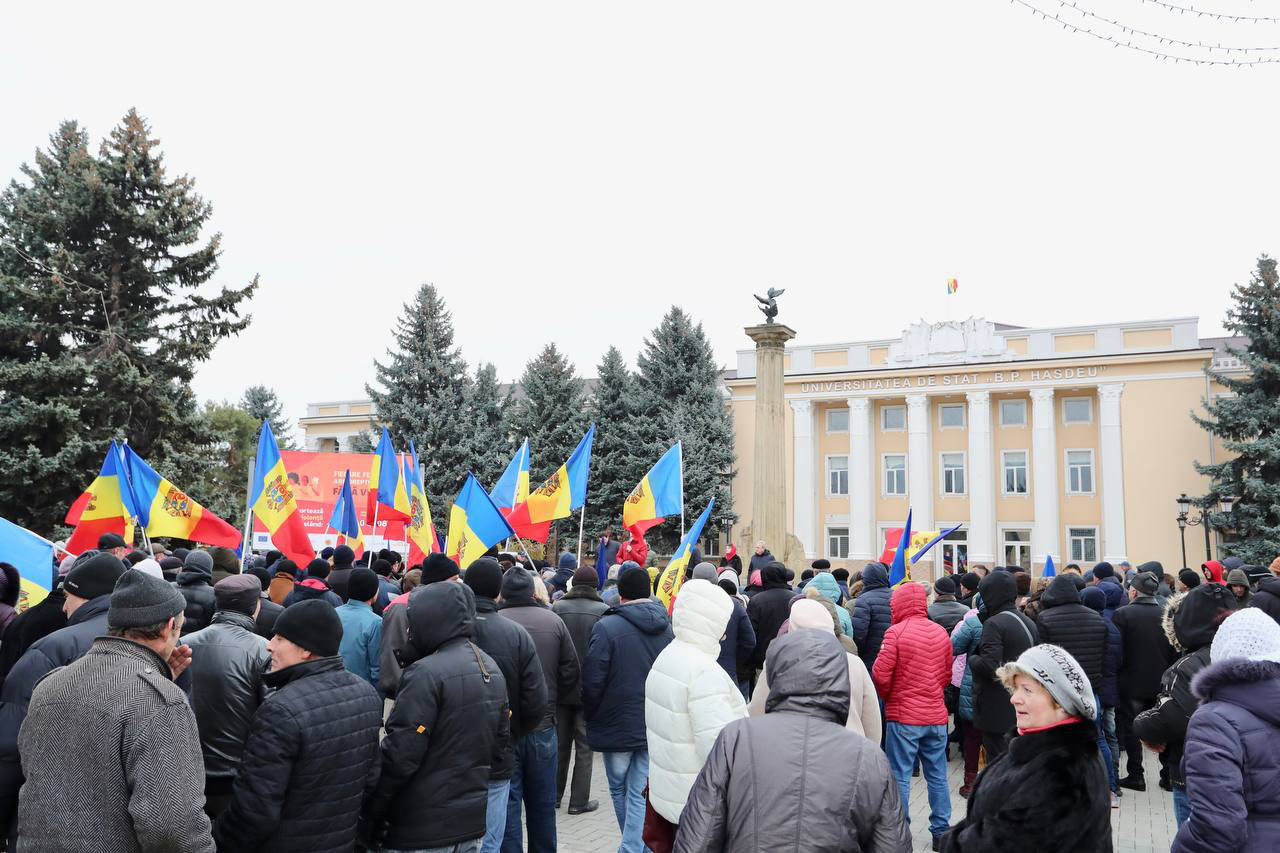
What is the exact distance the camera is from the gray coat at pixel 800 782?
2.86 m

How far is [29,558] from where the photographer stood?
6.45m

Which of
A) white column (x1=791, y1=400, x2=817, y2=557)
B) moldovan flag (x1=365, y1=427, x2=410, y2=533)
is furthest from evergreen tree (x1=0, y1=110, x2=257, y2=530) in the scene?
white column (x1=791, y1=400, x2=817, y2=557)

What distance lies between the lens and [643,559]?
1409 centimetres

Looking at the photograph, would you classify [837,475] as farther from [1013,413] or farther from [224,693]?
[224,693]

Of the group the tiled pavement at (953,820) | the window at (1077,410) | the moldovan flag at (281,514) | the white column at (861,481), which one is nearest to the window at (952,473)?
the white column at (861,481)

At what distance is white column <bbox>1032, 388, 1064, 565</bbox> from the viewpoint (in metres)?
40.5

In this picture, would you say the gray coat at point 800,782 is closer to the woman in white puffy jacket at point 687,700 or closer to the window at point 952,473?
the woman in white puffy jacket at point 687,700

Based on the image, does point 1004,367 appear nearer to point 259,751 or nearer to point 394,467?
point 394,467

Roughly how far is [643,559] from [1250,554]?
84.7 feet

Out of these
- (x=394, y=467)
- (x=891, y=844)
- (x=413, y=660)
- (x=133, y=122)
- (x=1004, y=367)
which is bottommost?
(x=891, y=844)

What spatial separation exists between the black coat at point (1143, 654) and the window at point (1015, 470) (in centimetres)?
3526

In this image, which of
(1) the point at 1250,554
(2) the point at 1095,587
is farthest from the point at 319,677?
(1) the point at 1250,554

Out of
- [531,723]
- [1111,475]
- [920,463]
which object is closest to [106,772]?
[531,723]

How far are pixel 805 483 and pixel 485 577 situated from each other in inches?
1586
